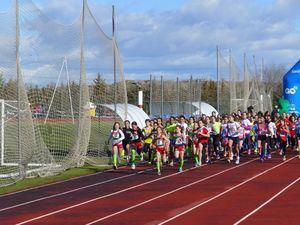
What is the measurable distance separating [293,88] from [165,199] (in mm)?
22968

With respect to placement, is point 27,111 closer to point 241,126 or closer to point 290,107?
point 241,126

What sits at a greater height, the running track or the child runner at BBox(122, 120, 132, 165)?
the child runner at BBox(122, 120, 132, 165)

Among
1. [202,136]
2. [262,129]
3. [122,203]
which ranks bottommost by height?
[122,203]

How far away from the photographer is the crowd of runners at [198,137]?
23406 millimetres

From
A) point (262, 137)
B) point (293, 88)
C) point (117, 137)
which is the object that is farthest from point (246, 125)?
point (293, 88)

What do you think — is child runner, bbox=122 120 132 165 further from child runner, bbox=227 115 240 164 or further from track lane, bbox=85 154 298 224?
track lane, bbox=85 154 298 224

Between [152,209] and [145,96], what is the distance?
33560mm

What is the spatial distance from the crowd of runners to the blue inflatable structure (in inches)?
315

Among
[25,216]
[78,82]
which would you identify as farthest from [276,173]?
[25,216]

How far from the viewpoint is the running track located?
40.7 ft

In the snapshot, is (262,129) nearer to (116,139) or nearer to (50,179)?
(116,139)

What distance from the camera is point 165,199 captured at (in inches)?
598

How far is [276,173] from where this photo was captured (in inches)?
826

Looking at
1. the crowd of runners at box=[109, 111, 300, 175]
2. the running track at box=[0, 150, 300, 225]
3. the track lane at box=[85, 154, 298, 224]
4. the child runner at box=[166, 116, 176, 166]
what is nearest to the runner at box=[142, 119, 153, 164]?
the crowd of runners at box=[109, 111, 300, 175]
